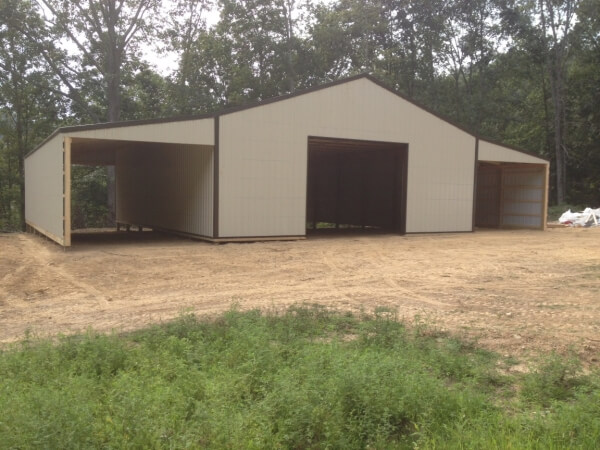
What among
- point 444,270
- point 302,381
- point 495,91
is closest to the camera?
point 302,381

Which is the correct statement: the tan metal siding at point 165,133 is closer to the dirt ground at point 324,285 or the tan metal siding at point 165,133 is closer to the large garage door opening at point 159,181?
the large garage door opening at point 159,181

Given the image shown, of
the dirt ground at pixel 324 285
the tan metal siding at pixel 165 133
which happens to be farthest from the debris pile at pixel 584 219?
the tan metal siding at pixel 165 133

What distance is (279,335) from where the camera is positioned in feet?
18.7

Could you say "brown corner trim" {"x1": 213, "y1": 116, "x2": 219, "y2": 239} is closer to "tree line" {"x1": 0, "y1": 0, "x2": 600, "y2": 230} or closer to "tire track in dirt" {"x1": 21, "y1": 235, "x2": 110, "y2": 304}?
"tire track in dirt" {"x1": 21, "y1": 235, "x2": 110, "y2": 304}

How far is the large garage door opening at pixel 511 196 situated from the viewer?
875 inches

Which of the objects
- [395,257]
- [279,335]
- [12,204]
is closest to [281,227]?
[395,257]

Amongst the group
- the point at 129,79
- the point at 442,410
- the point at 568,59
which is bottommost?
the point at 442,410

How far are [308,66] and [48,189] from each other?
22520mm

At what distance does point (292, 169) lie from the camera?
1608 cm

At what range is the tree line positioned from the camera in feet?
99.7

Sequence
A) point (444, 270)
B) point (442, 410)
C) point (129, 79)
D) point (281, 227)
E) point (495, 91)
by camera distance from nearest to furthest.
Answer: point (442, 410)
point (444, 270)
point (281, 227)
point (129, 79)
point (495, 91)

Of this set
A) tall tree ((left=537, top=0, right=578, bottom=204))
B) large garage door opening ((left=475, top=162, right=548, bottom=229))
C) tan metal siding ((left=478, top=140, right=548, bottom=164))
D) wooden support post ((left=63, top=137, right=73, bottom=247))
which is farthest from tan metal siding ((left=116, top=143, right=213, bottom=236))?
tall tree ((left=537, top=0, right=578, bottom=204))

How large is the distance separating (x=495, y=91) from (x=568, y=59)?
15.3 feet

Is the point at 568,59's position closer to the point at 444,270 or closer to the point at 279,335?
the point at 444,270
